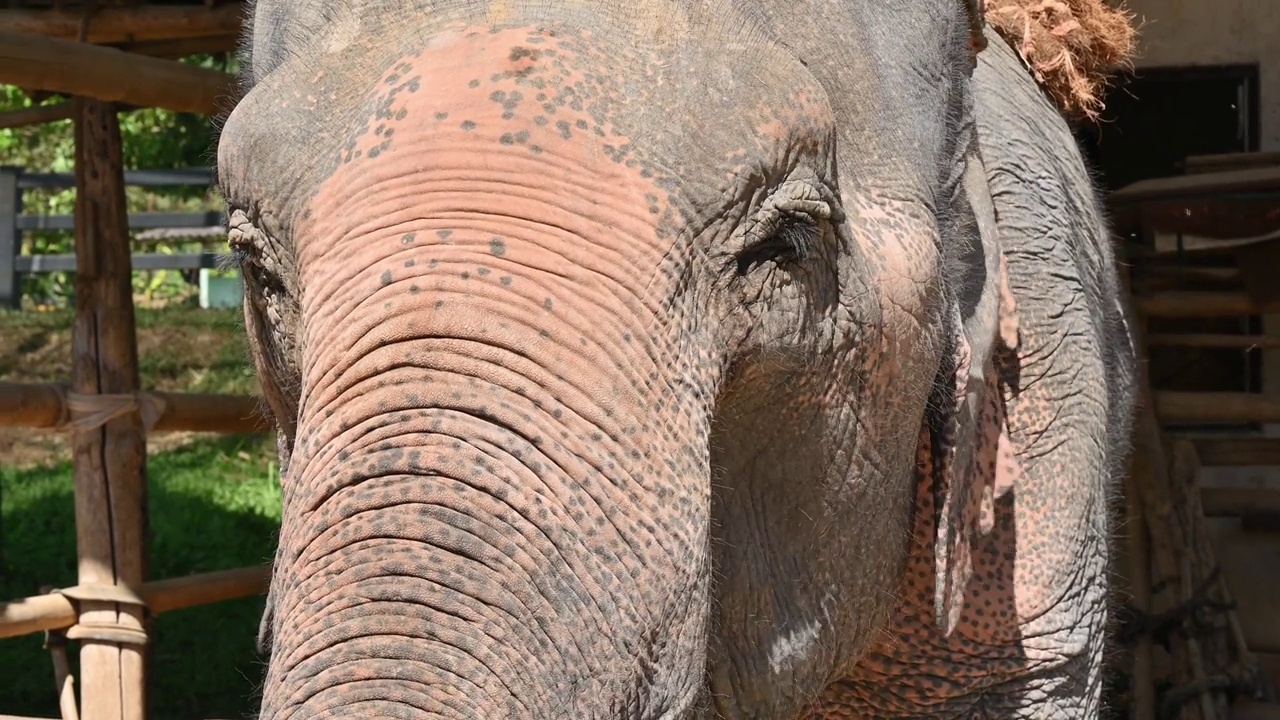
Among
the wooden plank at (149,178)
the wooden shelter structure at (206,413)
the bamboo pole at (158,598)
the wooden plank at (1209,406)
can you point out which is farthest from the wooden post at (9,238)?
the wooden plank at (1209,406)

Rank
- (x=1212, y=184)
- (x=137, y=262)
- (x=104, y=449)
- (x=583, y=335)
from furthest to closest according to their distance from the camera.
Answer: (x=137, y=262) < (x=1212, y=184) < (x=104, y=449) < (x=583, y=335)

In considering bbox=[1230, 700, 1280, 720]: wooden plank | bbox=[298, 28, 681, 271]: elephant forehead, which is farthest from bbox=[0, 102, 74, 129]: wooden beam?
bbox=[1230, 700, 1280, 720]: wooden plank

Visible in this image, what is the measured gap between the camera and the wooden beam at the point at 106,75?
354 cm

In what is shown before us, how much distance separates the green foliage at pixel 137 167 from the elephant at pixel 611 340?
9168mm

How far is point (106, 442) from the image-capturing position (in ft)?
13.3

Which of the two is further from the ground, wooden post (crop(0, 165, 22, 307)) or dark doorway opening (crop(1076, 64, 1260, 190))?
dark doorway opening (crop(1076, 64, 1260, 190))

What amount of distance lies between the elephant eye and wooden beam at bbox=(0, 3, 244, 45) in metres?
3.12

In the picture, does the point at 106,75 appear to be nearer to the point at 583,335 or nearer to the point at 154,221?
the point at 583,335

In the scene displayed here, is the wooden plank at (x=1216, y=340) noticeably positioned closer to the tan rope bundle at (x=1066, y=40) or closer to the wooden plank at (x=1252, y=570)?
the wooden plank at (x=1252, y=570)

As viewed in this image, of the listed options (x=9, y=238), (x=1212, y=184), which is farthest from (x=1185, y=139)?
(x=9, y=238)

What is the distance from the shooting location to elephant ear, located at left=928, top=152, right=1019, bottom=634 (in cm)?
203

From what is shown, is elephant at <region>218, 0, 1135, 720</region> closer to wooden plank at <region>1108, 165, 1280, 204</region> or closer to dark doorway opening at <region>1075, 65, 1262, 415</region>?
wooden plank at <region>1108, 165, 1280, 204</region>

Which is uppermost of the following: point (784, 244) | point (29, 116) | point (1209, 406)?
point (784, 244)

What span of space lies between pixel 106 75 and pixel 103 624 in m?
1.29
